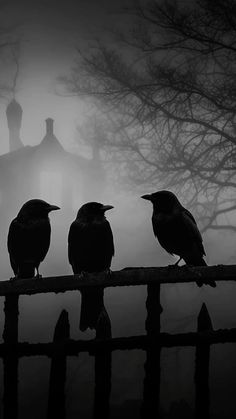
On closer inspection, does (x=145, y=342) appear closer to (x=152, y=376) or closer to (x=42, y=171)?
(x=152, y=376)

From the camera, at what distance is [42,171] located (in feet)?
124

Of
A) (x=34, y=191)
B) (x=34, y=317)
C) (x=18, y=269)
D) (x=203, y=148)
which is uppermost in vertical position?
(x=34, y=191)

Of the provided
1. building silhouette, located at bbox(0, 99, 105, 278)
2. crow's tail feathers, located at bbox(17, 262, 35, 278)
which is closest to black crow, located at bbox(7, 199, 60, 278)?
crow's tail feathers, located at bbox(17, 262, 35, 278)

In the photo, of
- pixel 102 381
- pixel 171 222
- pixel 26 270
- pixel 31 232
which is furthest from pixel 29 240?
pixel 102 381

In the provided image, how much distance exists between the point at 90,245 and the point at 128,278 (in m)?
1.95

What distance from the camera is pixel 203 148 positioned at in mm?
12609

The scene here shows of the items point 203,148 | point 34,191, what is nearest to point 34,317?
point 203,148

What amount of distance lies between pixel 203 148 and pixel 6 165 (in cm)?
2737

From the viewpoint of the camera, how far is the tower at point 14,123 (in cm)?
3762

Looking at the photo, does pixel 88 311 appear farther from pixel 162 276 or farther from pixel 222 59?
pixel 222 59

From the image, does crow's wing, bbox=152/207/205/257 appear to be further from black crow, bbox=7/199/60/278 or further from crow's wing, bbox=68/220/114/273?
black crow, bbox=7/199/60/278

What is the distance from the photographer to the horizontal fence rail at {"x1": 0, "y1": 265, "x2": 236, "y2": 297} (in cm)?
260

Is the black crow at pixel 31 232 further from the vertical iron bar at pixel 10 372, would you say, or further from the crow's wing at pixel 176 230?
the vertical iron bar at pixel 10 372

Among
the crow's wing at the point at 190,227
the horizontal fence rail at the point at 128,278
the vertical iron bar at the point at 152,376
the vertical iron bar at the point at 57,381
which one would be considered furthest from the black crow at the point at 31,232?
the vertical iron bar at the point at 152,376
